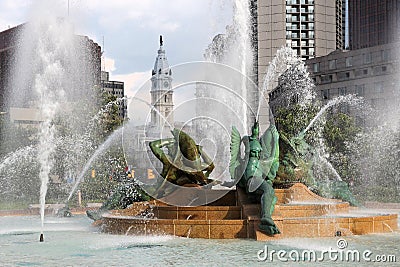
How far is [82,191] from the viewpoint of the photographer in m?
38.6

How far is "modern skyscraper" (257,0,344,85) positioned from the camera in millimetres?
103188

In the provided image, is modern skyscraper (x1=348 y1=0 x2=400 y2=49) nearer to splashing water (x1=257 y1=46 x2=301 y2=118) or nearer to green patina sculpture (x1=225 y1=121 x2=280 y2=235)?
splashing water (x1=257 y1=46 x2=301 y2=118)

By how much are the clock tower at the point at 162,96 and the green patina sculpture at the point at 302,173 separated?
16.6ft

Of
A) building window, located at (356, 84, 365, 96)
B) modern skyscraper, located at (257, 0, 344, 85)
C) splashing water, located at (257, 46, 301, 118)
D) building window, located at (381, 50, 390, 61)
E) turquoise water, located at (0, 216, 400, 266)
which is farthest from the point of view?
modern skyscraper, located at (257, 0, 344, 85)

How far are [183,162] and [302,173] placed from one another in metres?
5.17

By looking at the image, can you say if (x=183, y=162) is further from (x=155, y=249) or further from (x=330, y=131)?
(x=330, y=131)

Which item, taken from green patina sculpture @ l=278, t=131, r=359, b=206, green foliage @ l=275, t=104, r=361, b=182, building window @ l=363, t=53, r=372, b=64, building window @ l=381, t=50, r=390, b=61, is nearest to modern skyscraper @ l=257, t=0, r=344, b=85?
building window @ l=363, t=53, r=372, b=64

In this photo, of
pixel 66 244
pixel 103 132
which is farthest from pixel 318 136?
pixel 66 244

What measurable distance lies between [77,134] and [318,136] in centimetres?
1996

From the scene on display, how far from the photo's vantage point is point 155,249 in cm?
1568

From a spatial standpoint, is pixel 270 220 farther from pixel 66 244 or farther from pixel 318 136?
pixel 318 136

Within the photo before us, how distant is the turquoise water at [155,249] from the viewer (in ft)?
45.1

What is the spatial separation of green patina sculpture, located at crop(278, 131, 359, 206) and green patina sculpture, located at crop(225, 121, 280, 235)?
11.4 ft

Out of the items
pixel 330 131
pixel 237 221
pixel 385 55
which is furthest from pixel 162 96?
pixel 385 55
